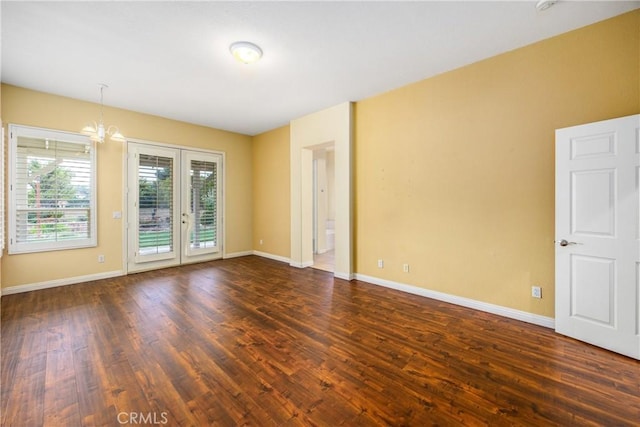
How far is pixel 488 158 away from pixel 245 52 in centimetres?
304

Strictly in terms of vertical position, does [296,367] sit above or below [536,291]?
below

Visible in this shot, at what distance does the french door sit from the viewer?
4.96 m

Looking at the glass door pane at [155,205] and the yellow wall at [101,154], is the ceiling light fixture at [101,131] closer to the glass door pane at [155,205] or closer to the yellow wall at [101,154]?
the yellow wall at [101,154]

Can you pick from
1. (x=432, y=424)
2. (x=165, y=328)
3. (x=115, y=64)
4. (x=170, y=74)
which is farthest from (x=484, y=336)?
(x=115, y=64)

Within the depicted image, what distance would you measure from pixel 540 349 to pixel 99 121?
267 inches

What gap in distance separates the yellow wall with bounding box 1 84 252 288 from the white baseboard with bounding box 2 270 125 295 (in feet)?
0.15

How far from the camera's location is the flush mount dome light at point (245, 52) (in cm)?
281

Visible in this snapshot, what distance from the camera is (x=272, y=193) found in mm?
6297

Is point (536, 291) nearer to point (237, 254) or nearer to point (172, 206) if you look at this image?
point (237, 254)

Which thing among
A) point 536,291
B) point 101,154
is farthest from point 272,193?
point 536,291

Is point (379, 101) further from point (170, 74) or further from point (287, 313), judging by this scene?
point (287, 313)

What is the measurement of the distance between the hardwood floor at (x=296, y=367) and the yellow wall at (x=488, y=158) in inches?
22.5

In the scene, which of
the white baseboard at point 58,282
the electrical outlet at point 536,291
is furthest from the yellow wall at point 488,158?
the white baseboard at point 58,282

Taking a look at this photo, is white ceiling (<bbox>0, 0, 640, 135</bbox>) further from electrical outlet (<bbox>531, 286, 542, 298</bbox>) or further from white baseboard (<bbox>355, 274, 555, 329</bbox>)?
white baseboard (<bbox>355, 274, 555, 329</bbox>)
